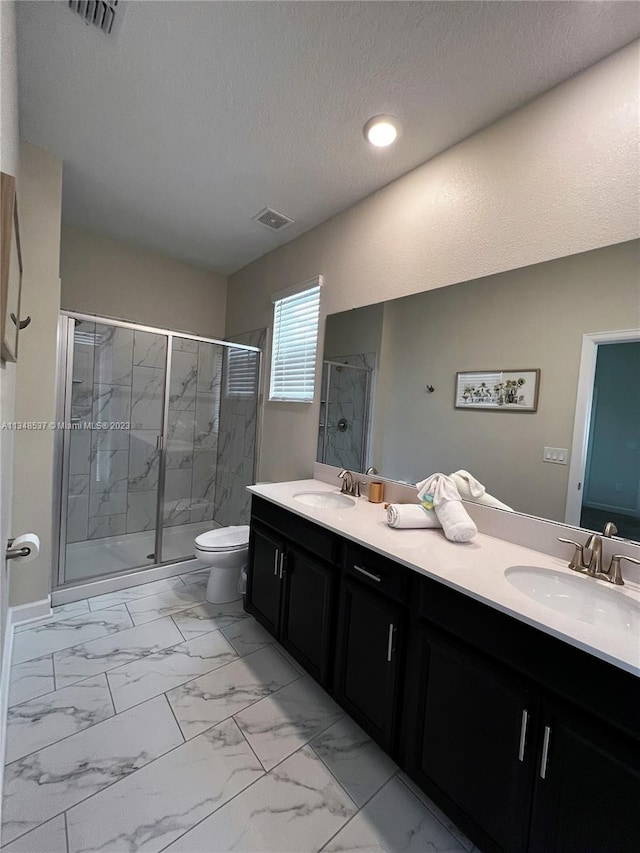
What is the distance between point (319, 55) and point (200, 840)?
2722 millimetres

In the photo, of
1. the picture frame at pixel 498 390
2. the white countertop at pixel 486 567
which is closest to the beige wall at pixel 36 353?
the white countertop at pixel 486 567

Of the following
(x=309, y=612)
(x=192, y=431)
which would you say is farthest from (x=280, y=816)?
(x=192, y=431)

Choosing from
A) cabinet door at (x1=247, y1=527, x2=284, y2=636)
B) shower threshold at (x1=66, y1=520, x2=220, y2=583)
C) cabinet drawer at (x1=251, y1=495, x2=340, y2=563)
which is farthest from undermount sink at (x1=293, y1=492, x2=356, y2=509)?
shower threshold at (x1=66, y1=520, x2=220, y2=583)

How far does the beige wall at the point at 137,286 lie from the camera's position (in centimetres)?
288

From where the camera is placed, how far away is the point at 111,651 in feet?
6.20

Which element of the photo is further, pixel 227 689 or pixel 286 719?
pixel 227 689

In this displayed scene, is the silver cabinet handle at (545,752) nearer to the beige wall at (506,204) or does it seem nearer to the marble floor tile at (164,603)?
the beige wall at (506,204)

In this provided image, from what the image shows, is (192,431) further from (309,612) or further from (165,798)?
(165,798)

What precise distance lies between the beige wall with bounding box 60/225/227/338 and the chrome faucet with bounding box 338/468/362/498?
232 cm

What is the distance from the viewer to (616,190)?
126 centimetres

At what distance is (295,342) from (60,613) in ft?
7.79

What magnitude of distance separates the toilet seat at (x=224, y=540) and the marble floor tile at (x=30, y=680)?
0.90 meters

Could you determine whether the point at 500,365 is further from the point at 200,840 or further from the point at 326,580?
the point at 200,840

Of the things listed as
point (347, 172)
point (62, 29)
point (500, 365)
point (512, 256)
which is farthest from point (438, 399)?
point (62, 29)
